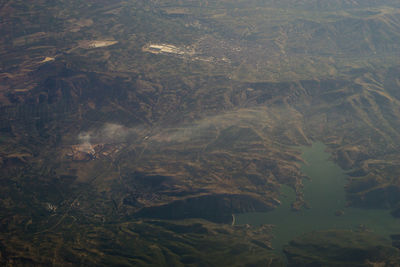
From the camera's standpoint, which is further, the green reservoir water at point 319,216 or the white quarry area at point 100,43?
the white quarry area at point 100,43

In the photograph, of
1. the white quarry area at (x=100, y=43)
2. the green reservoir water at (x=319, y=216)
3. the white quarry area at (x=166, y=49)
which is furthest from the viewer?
the white quarry area at (x=166, y=49)

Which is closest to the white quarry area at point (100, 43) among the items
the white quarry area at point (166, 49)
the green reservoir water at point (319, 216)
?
the white quarry area at point (166, 49)

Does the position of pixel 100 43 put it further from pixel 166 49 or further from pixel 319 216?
pixel 319 216

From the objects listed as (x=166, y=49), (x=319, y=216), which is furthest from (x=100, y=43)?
(x=319, y=216)

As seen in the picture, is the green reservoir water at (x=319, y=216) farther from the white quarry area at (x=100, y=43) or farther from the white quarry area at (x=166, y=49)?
the white quarry area at (x=100, y=43)

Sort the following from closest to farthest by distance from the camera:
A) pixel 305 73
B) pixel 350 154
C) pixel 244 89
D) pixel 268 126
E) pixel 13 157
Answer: pixel 13 157 → pixel 350 154 → pixel 268 126 → pixel 244 89 → pixel 305 73

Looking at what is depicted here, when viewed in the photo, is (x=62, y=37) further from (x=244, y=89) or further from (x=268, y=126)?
(x=268, y=126)

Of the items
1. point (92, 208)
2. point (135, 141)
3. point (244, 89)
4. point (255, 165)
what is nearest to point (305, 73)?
point (244, 89)

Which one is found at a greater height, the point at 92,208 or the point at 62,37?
the point at 62,37
